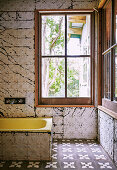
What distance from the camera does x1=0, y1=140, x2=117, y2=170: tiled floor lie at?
1.97 m

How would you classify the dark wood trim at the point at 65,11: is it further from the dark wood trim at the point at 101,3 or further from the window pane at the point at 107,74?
the window pane at the point at 107,74

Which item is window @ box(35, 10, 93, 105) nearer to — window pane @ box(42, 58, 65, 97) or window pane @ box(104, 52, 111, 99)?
window pane @ box(42, 58, 65, 97)

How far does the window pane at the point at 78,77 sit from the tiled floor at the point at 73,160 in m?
0.91

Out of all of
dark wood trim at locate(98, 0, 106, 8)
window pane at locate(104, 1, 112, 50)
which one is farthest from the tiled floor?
dark wood trim at locate(98, 0, 106, 8)

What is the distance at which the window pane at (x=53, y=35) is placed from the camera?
2.93 meters

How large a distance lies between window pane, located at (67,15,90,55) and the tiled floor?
1.60 meters

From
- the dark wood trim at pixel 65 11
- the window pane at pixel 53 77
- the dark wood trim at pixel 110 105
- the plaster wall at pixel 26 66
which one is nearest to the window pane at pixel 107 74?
the dark wood trim at pixel 110 105

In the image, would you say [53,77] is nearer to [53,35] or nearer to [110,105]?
[53,35]

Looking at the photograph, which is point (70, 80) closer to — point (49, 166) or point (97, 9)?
point (97, 9)

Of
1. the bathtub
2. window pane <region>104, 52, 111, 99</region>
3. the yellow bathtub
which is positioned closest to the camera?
the bathtub

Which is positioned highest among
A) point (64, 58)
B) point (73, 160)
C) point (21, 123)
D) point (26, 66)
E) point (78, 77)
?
point (64, 58)

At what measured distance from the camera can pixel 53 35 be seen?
2.96m

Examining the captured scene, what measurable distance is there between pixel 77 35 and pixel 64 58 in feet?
1.57

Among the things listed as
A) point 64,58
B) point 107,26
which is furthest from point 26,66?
point 107,26
